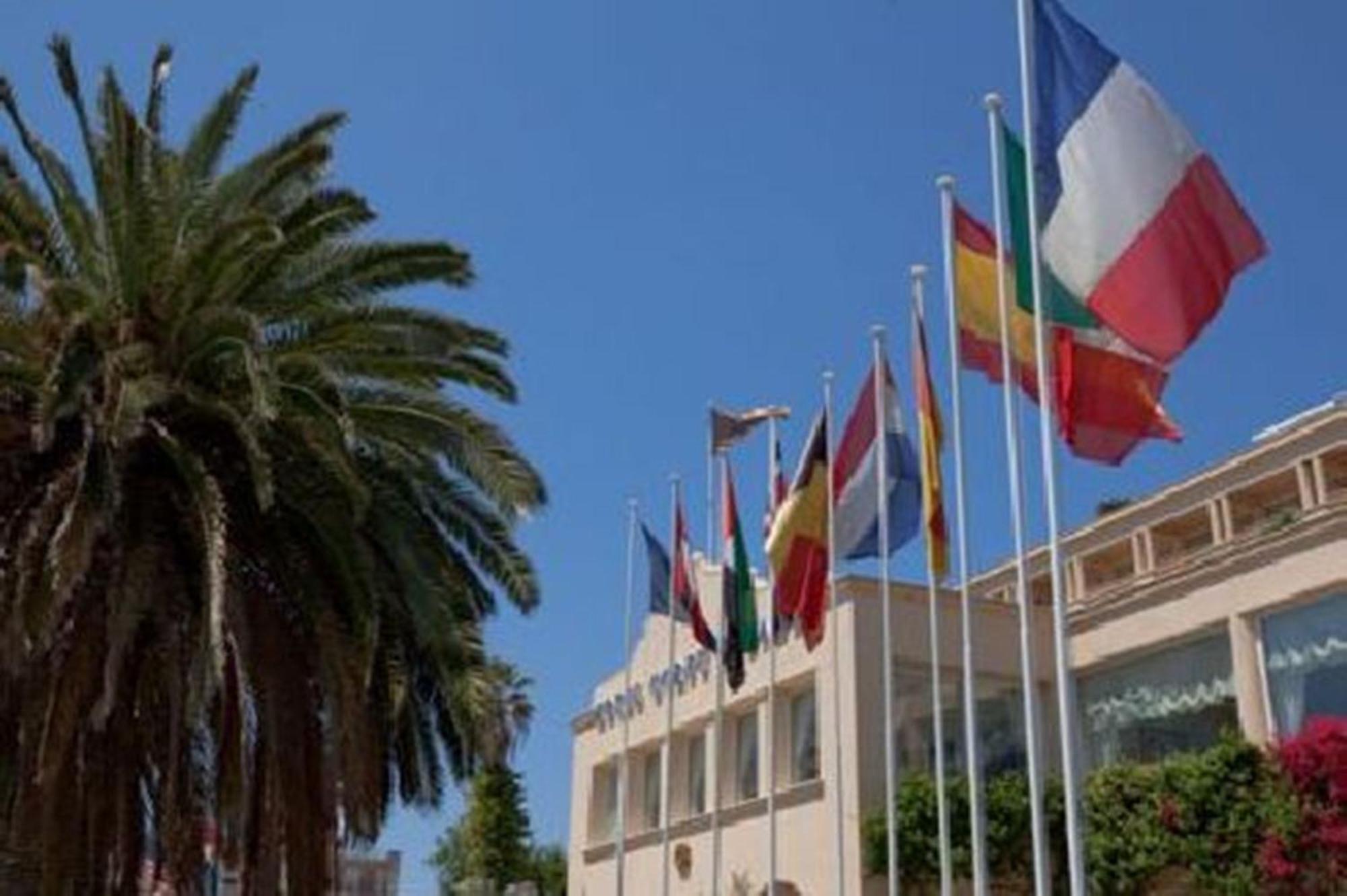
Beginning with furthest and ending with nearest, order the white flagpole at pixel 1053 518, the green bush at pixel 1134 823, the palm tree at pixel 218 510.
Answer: the green bush at pixel 1134 823
the palm tree at pixel 218 510
the white flagpole at pixel 1053 518

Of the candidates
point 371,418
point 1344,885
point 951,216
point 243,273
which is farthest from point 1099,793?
point 243,273

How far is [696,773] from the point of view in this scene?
108ft

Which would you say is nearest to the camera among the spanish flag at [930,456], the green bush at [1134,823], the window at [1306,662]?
the spanish flag at [930,456]

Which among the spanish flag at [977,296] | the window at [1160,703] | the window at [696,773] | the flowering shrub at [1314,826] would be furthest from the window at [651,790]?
the spanish flag at [977,296]

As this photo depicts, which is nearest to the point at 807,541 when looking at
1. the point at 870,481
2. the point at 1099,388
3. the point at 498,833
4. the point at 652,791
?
the point at 870,481

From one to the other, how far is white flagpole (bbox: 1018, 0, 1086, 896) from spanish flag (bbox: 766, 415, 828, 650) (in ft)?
25.2

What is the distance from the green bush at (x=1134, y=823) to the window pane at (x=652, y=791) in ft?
28.1

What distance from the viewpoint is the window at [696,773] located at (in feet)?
107

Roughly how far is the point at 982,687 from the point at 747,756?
14.7ft

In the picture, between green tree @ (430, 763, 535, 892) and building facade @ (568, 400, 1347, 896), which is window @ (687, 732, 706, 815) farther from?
green tree @ (430, 763, 535, 892)

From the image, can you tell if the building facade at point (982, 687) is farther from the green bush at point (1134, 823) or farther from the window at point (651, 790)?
the green bush at point (1134, 823)

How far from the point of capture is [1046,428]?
14.0 metres

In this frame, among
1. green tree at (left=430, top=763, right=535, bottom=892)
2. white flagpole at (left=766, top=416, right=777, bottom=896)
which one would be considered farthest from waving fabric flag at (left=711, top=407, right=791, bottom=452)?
green tree at (left=430, top=763, right=535, bottom=892)

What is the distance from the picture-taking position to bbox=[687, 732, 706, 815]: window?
107 ft
